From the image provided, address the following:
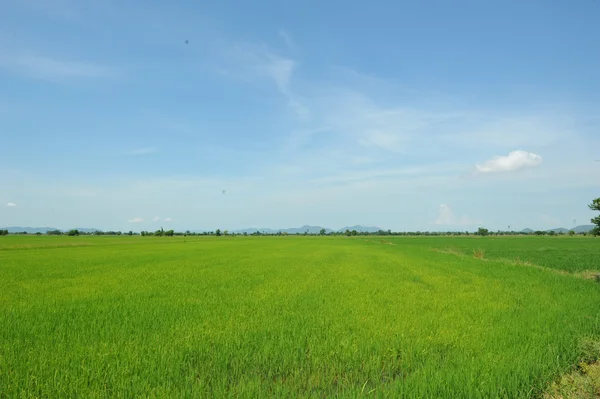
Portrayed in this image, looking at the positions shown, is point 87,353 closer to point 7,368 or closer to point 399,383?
point 7,368

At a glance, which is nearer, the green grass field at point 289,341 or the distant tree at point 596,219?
the green grass field at point 289,341

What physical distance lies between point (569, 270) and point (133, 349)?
977 inches

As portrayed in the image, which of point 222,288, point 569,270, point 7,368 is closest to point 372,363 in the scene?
point 7,368

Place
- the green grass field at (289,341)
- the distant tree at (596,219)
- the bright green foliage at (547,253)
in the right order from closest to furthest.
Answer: the green grass field at (289,341) < the distant tree at (596,219) < the bright green foliage at (547,253)

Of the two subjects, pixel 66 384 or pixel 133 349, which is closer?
pixel 66 384

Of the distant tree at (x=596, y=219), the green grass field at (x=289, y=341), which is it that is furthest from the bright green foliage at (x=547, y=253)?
the green grass field at (x=289, y=341)

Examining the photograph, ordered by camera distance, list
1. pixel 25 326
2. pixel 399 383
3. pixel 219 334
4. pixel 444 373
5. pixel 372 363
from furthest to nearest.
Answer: pixel 25 326
pixel 219 334
pixel 372 363
pixel 444 373
pixel 399 383

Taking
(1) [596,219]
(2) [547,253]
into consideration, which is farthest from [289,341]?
(2) [547,253]

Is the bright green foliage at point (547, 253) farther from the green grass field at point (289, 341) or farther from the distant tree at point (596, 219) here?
the green grass field at point (289, 341)

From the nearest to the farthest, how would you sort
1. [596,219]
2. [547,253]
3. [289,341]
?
[289,341] < [596,219] < [547,253]

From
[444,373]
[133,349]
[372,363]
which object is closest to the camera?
[444,373]

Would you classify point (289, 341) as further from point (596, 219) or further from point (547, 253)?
point (547, 253)

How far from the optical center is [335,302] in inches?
372

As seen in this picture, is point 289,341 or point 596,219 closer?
point 289,341
